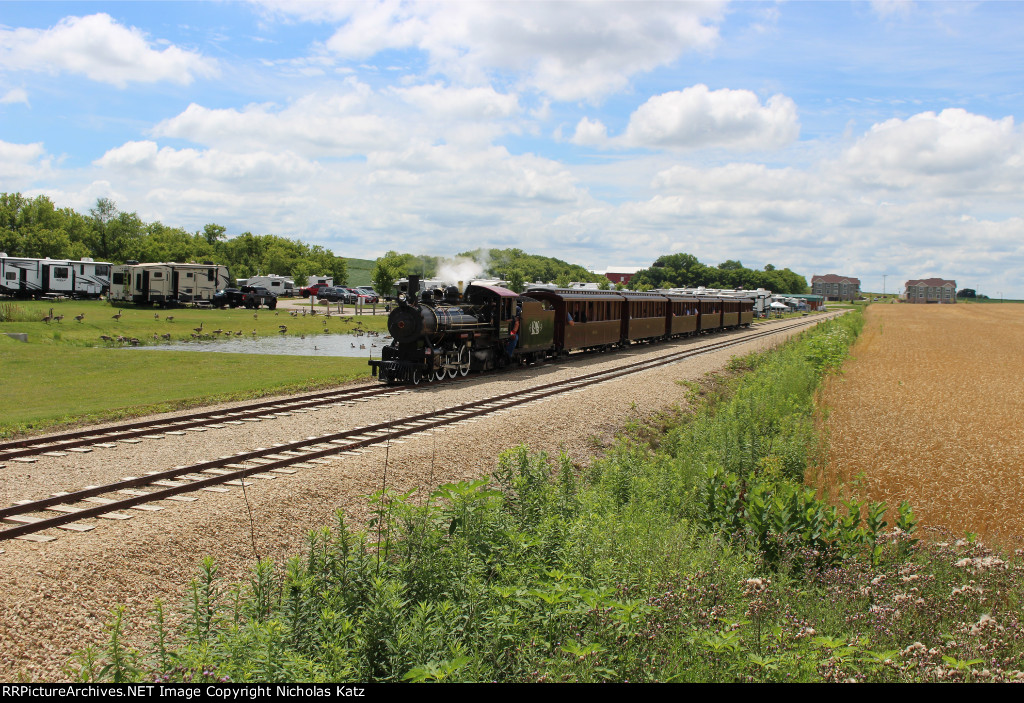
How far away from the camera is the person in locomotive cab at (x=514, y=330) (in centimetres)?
2534

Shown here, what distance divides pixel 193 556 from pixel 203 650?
3032mm

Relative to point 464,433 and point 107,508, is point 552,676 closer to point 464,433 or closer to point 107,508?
point 107,508

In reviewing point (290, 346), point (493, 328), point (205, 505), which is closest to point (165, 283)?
point (290, 346)

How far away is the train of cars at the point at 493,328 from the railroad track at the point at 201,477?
15.0 ft

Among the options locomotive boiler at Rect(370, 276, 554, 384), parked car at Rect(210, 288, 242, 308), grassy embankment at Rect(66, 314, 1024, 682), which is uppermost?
parked car at Rect(210, 288, 242, 308)

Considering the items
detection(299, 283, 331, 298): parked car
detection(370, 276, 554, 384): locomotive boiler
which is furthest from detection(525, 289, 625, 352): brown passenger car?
detection(299, 283, 331, 298): parked car

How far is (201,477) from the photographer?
1028cm

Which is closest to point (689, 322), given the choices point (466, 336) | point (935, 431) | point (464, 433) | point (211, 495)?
point (466, 336)

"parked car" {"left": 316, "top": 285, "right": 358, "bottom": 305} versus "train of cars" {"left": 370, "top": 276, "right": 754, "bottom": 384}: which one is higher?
"parked car" {"left": 316, "top": 285, "right": 358, "bottom": 305}

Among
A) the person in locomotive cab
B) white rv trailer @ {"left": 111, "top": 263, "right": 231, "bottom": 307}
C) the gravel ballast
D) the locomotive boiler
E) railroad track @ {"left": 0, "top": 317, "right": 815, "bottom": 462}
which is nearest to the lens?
the gravel ballast

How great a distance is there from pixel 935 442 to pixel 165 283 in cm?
5219

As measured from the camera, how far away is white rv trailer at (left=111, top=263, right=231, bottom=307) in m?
52.5

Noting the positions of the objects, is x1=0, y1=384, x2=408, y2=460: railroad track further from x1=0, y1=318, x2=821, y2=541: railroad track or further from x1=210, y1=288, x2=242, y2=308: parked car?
x1=210, y1=288, x2=242, y2=308: parked car

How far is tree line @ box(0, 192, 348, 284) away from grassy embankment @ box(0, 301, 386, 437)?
54886 millimetres
